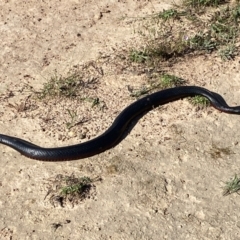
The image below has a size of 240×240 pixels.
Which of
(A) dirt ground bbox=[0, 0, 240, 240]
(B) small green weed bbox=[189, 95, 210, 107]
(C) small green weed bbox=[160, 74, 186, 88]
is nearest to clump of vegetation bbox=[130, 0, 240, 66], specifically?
(A) dirt ground bbox=[0, 0, 240, 240]

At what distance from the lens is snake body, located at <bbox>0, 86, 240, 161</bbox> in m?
5.85

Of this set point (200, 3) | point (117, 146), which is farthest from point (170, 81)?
point (200, 3)

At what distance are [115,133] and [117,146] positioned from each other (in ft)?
0.48

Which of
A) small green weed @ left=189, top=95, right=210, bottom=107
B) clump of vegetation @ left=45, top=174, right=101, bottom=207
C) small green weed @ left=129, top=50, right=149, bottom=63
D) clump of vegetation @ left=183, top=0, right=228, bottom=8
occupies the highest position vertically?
clump of vegetation @ left=45, top=174, right=101, bottom=207

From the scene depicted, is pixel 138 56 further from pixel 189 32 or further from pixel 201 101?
pixel 201 101

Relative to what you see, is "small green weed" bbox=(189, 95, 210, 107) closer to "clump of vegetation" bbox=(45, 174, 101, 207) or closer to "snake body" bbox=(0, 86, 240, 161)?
"snake body" bbox=(0, 86, 240, 161)

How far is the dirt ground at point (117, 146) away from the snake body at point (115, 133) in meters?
0.08

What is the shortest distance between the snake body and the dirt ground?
8 centimetres

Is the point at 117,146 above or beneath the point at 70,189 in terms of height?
beneath

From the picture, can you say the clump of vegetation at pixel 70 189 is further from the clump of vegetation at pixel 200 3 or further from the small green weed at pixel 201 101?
the clump of vegetation at pixel 200 3

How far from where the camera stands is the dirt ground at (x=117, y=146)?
17.0ft

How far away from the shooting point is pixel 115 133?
6125 millimetres

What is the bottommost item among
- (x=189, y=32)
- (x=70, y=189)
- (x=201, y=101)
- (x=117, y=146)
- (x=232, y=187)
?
(x=189, y=32)

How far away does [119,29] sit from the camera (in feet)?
25.9
